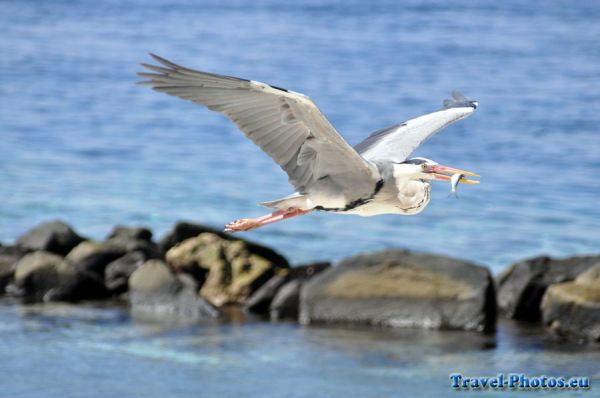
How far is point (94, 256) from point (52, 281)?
0.82 metres

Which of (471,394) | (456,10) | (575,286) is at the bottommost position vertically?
(471,394)

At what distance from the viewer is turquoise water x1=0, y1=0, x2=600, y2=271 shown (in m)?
28.0

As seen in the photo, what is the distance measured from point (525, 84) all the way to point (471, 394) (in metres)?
29.8

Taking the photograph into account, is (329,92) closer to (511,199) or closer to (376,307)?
(511,199)

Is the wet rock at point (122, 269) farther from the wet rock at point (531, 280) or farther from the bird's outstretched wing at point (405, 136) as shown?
the bird's outstretched wing at point (405, 136)

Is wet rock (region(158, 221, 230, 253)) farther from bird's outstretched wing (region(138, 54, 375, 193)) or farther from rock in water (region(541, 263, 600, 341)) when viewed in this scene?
bird's outstretched wing (region(138, 54, 375, 193))

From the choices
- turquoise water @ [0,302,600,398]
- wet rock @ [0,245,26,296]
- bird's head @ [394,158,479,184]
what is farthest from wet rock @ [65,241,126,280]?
bird's head @ [394,158,479,184]

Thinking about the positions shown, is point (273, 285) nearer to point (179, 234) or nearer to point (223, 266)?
point (223, 266)

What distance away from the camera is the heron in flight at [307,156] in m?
9.51

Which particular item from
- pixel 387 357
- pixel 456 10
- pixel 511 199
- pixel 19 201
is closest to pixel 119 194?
pixel 19 201

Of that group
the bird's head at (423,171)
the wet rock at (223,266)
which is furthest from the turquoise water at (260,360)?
the bird's head at (423,171)

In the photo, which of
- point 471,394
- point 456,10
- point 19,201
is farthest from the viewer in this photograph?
point 456,10

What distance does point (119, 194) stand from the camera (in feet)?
102

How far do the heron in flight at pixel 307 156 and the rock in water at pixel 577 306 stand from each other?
7.81 metres
